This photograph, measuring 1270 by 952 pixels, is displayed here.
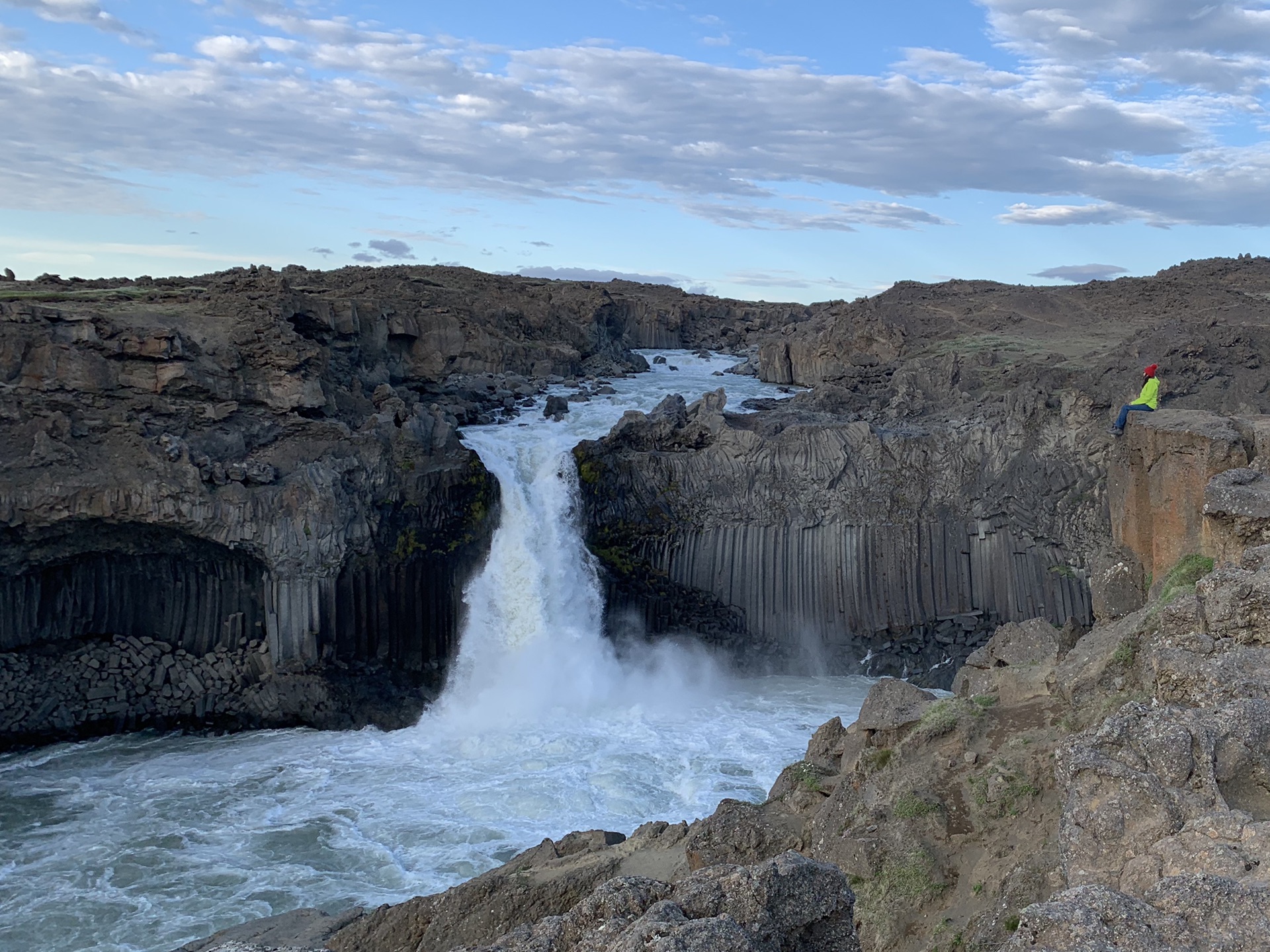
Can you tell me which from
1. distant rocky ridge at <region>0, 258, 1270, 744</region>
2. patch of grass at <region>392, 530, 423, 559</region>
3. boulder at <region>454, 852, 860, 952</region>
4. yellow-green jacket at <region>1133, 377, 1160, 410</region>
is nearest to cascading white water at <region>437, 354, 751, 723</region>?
distant rocky ridge at <region>0, 258, 1270, 744</region>

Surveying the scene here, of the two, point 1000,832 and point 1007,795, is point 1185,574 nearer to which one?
point 1007,795

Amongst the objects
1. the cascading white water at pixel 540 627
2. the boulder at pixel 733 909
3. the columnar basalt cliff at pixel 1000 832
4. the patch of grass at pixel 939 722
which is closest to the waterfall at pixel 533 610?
the cascading white water at pixel 540 627

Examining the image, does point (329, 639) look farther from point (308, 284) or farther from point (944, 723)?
point (308, 284)

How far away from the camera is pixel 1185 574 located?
13828 millimetres

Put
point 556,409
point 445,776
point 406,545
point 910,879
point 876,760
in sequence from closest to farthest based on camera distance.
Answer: point 910,879 → point 876,760 → point 445,776 → point 406,545 → point 556,409

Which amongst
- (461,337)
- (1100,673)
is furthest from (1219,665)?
(461,337)

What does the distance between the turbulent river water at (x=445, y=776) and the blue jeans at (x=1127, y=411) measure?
26.2 ft

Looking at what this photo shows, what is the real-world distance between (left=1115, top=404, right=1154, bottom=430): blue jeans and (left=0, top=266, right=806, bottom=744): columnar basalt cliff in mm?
13218

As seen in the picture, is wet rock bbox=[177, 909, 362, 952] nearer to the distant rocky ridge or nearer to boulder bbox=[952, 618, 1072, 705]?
boulder bbox=[952, 618, 1072, 705]

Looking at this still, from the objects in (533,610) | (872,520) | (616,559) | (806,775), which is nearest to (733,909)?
(806,775)

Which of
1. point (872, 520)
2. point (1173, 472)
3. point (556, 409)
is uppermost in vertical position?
point (556, 409)

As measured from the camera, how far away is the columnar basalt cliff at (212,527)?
69.7 ft

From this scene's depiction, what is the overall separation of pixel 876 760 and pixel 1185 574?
4.82 metres

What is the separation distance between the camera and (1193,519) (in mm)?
15461
